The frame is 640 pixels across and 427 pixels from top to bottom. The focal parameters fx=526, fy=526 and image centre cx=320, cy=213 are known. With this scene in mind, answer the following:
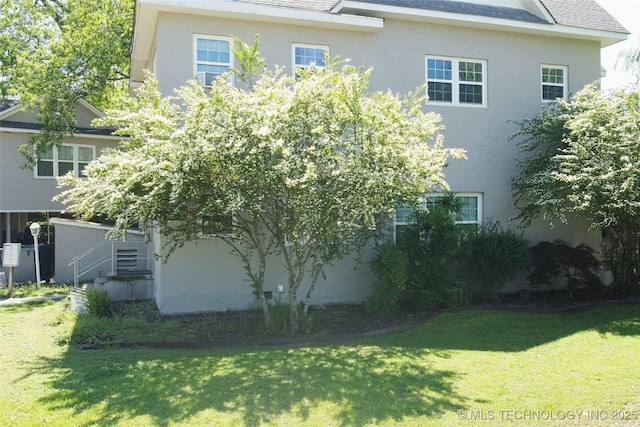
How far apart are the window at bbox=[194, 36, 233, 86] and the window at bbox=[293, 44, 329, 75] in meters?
1.48

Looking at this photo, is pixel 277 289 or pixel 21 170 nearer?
pixel 277 289

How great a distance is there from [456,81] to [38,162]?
1459 cm

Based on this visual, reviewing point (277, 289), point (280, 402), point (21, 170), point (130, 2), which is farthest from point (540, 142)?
point (21, 170)

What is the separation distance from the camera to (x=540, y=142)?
1277 centimetres

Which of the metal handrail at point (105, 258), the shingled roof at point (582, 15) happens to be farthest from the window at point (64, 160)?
the shingled roof at point (582, 15)

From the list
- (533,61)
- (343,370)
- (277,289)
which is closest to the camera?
(343,370)

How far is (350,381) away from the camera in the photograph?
6551 mm

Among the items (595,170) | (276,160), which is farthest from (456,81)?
(276,160)

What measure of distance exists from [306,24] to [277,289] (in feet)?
19.3

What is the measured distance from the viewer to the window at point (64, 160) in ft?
62.5

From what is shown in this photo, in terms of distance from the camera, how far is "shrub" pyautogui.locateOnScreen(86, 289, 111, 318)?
10.3 meters

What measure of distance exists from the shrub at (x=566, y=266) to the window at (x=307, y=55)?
6.87m

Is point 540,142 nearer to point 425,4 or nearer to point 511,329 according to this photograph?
point 425,4

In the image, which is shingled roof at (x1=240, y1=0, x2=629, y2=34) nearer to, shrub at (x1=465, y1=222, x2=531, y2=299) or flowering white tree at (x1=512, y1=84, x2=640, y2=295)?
flowering white tree at (x1=512, y1=84, x2=640, y2=295)
